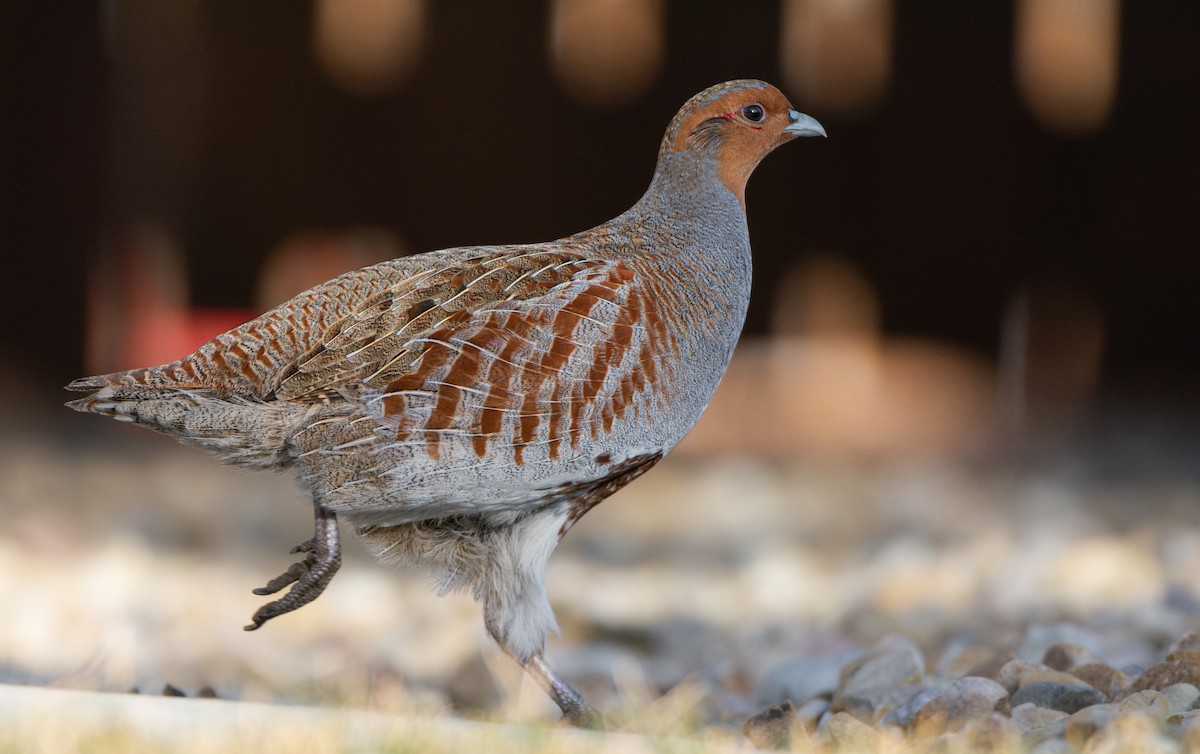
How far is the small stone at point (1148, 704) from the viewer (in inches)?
107

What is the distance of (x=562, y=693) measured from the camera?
9.52 feet

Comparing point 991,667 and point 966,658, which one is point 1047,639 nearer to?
point 966,658

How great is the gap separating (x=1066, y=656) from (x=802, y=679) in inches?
25.7

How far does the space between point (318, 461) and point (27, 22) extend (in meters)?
5.90

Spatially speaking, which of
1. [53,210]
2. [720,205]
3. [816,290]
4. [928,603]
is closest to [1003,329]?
[816,290]

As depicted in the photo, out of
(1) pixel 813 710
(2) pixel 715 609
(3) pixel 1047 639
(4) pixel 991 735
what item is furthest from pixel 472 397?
(2) pixel 715 609

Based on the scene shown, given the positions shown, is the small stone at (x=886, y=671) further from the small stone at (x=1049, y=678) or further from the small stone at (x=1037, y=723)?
the small stone at (x=1037, y=723)

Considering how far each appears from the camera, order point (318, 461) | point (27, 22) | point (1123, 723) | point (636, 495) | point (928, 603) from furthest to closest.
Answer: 1. point (27, 22)
2. point (636, 495)
3. point (928, 603)
4. point (318, 461)
5. point (1123, 723)

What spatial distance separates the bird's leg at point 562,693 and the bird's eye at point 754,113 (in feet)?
3.98

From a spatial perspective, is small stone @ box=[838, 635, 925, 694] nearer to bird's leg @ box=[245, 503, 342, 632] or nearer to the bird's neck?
the bird's neck

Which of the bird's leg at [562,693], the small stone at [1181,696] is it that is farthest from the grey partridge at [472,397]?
the small stone at [1181,696]

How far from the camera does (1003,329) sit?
920 centimetres

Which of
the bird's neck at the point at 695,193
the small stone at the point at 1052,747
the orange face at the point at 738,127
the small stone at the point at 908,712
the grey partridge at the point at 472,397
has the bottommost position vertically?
the small stone at the point at 908,712

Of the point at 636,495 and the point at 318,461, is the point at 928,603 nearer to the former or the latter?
the point at 636,495
